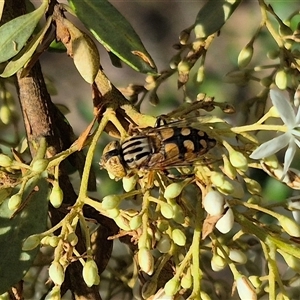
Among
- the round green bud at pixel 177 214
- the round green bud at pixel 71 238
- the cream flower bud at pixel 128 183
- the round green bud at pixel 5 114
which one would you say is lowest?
the round green bud at pixel 5 114

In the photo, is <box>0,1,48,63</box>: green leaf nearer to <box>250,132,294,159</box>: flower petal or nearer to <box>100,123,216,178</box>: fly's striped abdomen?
<box>100,123,216,178</box>: fly's striped abdomen

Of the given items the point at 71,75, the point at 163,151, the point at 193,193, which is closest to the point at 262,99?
the point at 193,193

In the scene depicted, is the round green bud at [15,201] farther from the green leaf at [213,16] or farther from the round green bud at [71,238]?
the green leaf at [213,16]

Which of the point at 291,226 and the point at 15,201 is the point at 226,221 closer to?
the point at 291,226

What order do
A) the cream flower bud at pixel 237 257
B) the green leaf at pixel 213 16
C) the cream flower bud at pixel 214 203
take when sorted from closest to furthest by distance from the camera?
the cream flower bud at pixel 214 203, the cream flower bud at pixel 237 257, the green leaf at pixel 213 16

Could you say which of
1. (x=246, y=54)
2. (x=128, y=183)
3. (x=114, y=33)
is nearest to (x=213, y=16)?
(x=246, y=54)

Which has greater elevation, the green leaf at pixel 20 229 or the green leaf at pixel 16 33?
the green leaf at pixel 16 33

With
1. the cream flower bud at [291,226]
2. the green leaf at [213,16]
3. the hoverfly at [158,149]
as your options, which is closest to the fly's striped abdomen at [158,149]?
the hoverfly at [158,149]
